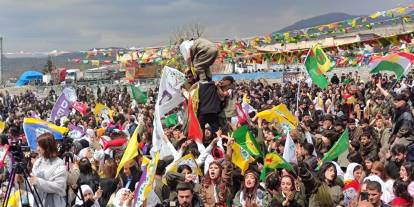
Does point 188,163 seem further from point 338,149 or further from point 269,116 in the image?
point 269,116

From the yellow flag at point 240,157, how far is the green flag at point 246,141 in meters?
0.09

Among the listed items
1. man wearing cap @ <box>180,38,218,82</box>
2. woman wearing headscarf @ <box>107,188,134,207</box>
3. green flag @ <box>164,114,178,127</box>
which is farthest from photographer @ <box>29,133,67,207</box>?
green flag @ <box>164,114,178,127</box>

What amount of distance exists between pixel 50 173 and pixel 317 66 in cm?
949

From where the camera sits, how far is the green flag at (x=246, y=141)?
7750 mm

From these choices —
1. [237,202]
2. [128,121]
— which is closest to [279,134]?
[237,202]

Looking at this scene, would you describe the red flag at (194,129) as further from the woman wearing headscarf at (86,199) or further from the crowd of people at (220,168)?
the woman wearing headscarf at (86,199)

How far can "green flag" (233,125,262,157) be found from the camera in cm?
775

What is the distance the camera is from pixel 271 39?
2748 cm

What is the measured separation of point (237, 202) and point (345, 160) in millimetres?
2619

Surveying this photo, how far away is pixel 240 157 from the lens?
755cm

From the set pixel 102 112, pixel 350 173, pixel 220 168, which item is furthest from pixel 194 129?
pixel 102 112

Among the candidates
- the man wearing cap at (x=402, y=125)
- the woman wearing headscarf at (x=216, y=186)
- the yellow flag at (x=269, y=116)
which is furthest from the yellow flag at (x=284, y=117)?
the woman wearing headscarf at (x=216, y=186)

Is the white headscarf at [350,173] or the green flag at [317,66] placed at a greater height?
the green flag at [317,66]

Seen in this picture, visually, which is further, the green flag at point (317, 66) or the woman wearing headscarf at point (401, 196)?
the green flag at point (317, 66)
